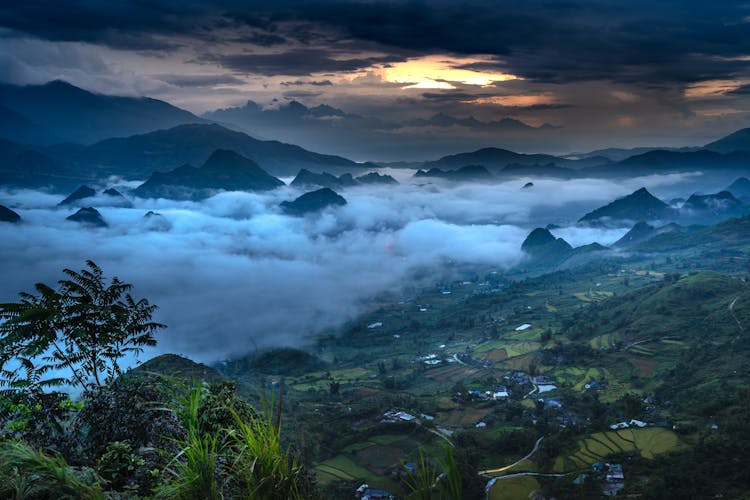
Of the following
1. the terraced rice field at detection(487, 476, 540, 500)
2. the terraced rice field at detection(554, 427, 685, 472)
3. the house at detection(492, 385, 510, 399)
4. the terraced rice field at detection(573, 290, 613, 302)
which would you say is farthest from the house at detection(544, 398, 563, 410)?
the terraced rice field at detection(573, 290, 613, 302)

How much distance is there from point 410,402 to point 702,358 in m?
52.5

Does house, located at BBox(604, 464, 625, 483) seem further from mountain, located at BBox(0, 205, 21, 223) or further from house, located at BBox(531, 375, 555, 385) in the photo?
mountain, located at BBox(0, 205, 21, 223)

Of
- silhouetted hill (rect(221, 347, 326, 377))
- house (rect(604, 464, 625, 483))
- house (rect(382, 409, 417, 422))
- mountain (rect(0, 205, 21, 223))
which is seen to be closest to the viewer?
house (rect(604, 464, 625, 483))

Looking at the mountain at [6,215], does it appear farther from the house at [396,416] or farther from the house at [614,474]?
the house at [614,474]

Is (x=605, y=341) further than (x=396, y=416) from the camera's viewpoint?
Yes

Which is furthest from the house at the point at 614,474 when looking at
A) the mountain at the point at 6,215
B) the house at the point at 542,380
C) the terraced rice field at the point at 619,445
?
the mountain at the point at 6,215

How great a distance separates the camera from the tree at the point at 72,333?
9.58 m

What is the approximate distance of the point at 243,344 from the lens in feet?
534

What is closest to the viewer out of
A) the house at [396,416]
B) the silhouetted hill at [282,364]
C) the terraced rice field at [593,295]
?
the house at [396,416]

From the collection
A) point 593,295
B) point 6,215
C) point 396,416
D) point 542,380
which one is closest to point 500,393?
point 542,380

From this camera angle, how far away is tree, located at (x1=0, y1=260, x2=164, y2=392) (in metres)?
9.58

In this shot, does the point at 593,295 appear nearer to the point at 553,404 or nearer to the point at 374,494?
the point at 553,404

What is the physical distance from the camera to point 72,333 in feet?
33.6

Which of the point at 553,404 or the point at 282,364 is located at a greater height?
the point at 553,404
